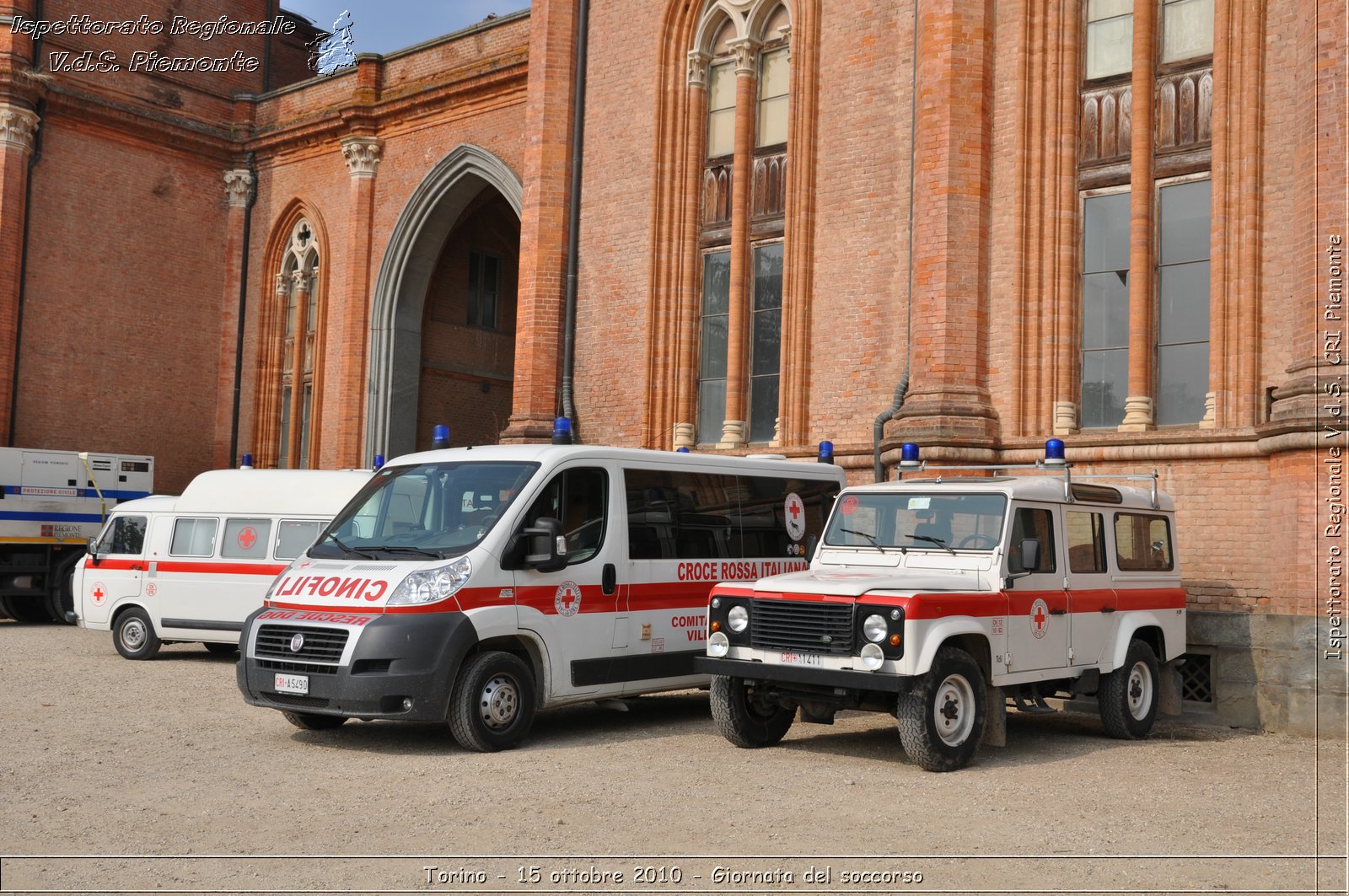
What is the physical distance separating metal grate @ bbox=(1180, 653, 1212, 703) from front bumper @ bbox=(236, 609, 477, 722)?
22.7ft

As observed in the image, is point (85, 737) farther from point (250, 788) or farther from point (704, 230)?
point (704, 230)

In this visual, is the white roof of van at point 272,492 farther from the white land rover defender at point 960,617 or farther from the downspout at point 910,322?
the white land rover defender at point 960,617

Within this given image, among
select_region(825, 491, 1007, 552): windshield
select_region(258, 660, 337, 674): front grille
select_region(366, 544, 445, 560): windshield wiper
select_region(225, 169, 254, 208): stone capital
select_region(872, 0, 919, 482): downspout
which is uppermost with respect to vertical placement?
select_region(225, 169, 254, 208): stone capital

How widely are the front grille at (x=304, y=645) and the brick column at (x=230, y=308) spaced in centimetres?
1874

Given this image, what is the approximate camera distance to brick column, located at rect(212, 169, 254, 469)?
2691cm

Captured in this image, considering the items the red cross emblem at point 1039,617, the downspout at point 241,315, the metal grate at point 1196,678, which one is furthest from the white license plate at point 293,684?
the downspout at point 241,315

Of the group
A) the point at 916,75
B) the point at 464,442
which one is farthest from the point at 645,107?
the point at 464,442

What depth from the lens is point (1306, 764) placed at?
9.55 meters

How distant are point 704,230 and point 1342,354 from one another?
8603 millimetres

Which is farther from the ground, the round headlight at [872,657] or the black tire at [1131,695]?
the round headlight at [872,657]

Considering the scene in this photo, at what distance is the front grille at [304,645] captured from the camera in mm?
8891

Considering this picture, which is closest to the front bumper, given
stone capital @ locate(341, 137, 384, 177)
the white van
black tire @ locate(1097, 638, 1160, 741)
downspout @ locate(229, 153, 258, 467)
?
black tire @ locate(1097, 638, 1160, 741)

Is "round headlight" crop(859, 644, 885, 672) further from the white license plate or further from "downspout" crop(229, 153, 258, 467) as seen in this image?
"downspout" crop(229, 153, 258, 467)

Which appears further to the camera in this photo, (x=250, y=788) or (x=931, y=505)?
(x=931, y=505)
